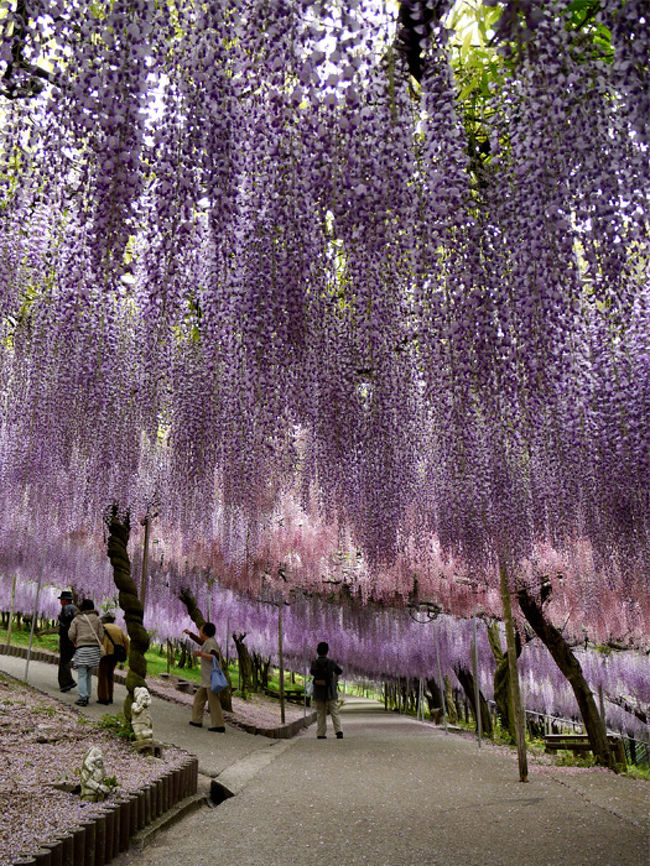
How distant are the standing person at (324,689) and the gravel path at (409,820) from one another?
3.11m

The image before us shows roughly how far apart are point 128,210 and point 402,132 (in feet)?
4.63

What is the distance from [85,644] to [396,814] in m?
5.49

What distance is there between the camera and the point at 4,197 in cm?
544

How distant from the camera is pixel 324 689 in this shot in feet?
40.4

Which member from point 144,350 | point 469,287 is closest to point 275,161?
point 469,287

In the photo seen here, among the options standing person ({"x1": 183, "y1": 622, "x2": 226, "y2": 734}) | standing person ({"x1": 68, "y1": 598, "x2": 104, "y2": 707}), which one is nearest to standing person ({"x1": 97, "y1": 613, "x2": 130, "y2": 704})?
standing person ({"x1": 68, "y1": 598, "x2": 104, "y2": 707})

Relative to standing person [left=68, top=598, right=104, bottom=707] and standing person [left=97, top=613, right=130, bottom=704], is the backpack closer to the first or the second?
standing person [left=97, top=613, right=130, bottom=704]

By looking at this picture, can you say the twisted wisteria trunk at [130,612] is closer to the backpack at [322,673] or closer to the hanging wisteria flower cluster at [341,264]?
the hanging wisteria flower cluster at [341,264]

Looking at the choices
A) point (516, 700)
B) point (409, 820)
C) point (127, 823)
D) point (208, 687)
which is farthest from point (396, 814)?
point (208, 687)

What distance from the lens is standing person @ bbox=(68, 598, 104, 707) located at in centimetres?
971

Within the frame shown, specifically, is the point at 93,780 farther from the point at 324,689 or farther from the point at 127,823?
the point at 324,689

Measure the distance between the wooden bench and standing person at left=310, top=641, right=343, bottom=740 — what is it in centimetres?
374

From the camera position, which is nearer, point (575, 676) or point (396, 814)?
point (396, 814)

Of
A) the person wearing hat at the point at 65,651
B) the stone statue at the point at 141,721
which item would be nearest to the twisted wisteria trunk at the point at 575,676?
the stone statue at the point at 141,721
